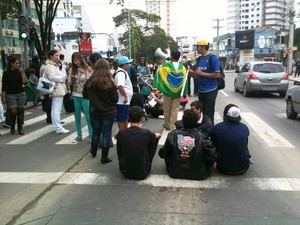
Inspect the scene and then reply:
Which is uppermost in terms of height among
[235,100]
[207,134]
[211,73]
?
[211,73]

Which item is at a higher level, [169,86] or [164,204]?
[169,86]

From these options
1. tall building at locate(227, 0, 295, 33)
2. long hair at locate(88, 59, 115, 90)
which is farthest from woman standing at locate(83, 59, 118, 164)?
tall building at locate(227, 0, 295, 33)

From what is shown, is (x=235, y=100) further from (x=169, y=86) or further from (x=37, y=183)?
(x=37, y=183)

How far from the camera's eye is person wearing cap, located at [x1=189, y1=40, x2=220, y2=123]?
7047mm

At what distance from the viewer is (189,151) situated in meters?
4.98

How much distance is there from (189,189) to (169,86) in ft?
11.4

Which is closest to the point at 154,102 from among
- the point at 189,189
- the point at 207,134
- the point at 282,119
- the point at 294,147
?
the point at 282,119

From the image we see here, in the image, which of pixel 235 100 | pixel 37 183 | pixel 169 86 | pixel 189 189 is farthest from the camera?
pixel 235 100

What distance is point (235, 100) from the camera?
15320mm

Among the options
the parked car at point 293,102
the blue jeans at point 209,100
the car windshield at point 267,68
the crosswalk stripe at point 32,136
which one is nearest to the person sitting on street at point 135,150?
the blue jeans at point 209,100

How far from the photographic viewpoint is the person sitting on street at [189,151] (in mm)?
4992

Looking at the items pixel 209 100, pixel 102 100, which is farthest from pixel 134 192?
pixel 209 100

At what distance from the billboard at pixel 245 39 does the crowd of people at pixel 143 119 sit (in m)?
89.5

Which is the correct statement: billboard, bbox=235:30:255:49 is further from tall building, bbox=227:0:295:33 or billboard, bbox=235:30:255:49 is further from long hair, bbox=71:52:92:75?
long hair, bbox=71:52:92:75
